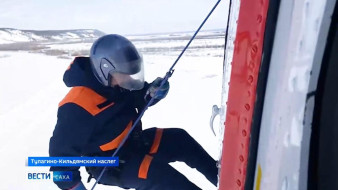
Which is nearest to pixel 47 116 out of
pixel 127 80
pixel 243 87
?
pixel 127 80

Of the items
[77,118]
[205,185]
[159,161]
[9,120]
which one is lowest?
[9,120]

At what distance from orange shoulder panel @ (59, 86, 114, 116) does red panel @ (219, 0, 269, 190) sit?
1.49m

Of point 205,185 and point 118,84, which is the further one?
point 205,185

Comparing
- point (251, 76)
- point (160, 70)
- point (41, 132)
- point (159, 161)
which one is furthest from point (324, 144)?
point (160, 70)

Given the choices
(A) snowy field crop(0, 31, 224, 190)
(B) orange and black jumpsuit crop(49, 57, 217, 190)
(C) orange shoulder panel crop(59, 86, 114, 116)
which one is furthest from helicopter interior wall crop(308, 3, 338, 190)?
(A) snowy field crop(0, 31, 224, 190)

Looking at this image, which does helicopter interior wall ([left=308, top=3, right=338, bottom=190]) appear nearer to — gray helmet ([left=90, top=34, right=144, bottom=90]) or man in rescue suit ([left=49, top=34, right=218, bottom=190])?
man in rescue suit ([left=49, top=34, right=218, bottom=190])

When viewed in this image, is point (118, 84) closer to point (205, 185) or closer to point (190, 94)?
point (205, 185)

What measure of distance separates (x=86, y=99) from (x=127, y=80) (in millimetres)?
280

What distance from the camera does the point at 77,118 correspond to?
2068mm

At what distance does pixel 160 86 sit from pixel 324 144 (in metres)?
1.71

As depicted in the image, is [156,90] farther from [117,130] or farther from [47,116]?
[47,116]

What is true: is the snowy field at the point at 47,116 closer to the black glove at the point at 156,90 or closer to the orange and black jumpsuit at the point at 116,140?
the orange and black jumpsuit at the point at 116,140

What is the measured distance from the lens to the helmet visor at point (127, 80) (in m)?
2.24

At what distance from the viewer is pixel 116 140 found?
218cm
